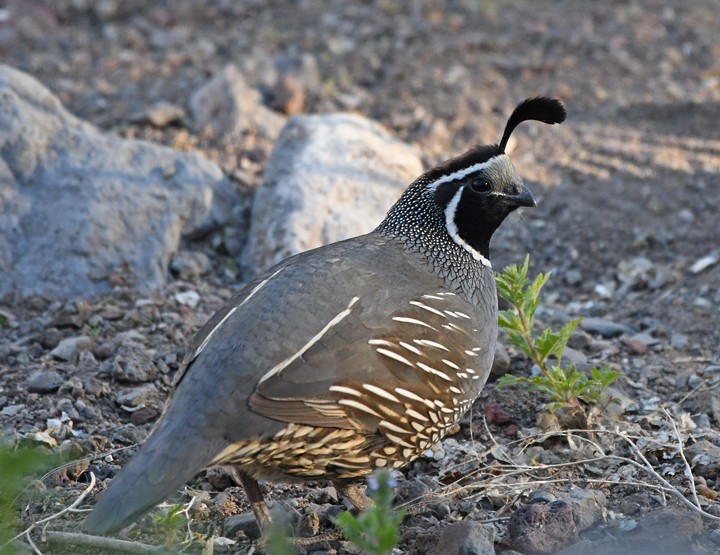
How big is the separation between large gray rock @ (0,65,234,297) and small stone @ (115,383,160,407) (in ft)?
3.80

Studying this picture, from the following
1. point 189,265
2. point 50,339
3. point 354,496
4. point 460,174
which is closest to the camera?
point 354,496

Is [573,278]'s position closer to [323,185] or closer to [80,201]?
[323,185]

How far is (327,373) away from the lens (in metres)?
4.06

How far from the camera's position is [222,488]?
15.7 ft

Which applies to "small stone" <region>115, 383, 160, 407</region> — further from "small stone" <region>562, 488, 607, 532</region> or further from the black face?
"small stone" <region>562, 488, 607, 532</region>

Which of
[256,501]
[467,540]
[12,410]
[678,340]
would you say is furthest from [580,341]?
[12,410]

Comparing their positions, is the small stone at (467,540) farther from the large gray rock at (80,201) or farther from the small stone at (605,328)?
the large gray rock at (80,201)

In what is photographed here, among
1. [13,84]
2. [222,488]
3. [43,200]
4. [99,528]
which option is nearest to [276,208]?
Answer: [43,200]

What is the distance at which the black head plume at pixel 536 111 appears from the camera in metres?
5.23

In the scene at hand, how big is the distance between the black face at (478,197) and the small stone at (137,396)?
5.50 ft

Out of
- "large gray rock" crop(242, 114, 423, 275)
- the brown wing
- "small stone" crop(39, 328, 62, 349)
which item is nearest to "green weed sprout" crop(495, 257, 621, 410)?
the brown wing

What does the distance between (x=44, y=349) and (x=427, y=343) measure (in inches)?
95.2

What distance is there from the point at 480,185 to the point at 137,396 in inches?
77.6

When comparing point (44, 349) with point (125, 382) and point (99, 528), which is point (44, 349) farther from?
point (99, 528)
